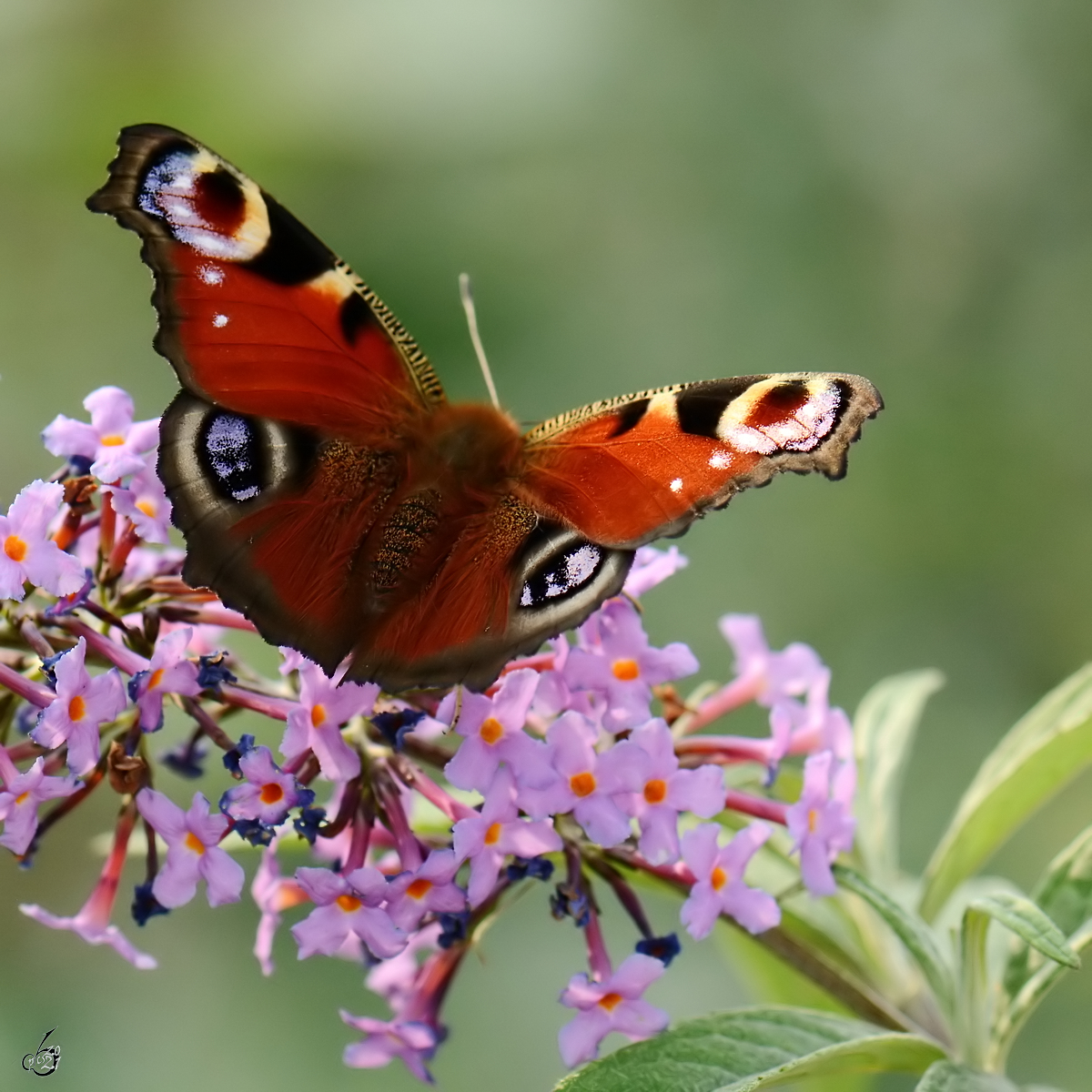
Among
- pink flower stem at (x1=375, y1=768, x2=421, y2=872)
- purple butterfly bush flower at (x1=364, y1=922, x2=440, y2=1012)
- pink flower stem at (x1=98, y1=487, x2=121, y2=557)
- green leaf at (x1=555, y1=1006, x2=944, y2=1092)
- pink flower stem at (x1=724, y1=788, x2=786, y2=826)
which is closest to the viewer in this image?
green leaf at (x1=555, y1=1006, x2=944, y2=1092)

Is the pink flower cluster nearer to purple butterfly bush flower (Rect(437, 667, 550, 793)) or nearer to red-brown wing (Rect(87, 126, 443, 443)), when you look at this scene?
purple butterfly bush flower (Rect(437, 667, 550, 793))

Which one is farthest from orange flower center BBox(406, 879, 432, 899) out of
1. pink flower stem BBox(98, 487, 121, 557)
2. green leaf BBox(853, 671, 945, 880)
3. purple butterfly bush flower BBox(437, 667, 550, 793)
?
green leaf BBox(853, 671, 945, 880)

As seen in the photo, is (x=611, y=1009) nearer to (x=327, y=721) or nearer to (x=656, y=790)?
(x=656, y=790)

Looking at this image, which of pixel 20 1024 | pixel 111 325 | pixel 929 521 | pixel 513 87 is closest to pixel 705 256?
pixel 513 87

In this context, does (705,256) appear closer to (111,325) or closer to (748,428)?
(111,325)

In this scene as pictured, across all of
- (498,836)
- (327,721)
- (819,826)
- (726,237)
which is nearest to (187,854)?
(327,721)

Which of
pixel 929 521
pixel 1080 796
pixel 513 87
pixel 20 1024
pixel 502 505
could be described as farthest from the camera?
pixel 513 87
